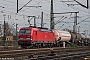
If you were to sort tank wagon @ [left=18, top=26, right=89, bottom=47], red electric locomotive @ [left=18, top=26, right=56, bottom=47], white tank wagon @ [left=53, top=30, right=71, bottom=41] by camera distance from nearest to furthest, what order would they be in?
1. red electric locomotive @ [left=18, top=26, right=56, bottom=47]
2. tank wagon @ [left=18, top=26, right=89, bottom=47]
3. white tank wagon @ [left=53, top=30, right=71, bottom=41]

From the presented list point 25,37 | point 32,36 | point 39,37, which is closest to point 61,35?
point 39,37

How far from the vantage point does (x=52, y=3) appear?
4425 centimetres

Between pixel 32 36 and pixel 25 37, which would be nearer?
pixel 32 36

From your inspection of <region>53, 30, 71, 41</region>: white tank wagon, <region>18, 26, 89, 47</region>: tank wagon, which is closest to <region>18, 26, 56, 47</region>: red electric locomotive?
<region>18, 26, 89, 47</region>: tank wagon

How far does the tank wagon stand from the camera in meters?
35.5

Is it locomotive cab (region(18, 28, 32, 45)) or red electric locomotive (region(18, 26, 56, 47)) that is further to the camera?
red electric locomotive (region(18, 26, 56, 47))

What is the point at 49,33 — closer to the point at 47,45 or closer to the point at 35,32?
the point at 47,45

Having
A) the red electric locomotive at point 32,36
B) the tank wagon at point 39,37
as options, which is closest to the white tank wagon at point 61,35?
the tank wagon at point 39,37

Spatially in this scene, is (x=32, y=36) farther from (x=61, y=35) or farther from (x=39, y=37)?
(x=61, y=35)

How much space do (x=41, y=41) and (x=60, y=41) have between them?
9.40 meters

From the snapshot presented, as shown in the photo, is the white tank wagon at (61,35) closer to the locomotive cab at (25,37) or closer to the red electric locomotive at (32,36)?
the red electric locomotive at (32,36)

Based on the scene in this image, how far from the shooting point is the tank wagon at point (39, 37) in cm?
3547

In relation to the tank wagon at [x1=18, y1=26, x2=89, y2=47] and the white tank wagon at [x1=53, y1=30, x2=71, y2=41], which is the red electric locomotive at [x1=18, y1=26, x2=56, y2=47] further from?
the white tank wagon at [x1=53, y1=30, x2=71, y2=41]

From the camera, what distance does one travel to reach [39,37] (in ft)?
123
